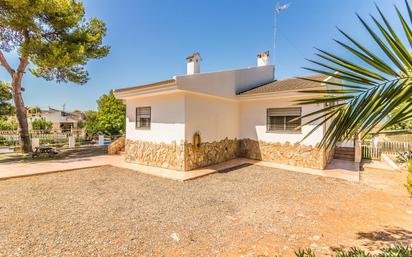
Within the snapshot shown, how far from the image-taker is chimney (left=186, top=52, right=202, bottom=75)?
9.84 m

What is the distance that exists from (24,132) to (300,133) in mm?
17373

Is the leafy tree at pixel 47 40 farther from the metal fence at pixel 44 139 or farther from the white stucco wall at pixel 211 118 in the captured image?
the white stucco wall at pixel 211 118

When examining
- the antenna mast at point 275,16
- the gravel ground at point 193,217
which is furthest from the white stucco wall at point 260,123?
the antenna mast at point 275,16

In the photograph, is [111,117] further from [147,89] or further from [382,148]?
[382,148]

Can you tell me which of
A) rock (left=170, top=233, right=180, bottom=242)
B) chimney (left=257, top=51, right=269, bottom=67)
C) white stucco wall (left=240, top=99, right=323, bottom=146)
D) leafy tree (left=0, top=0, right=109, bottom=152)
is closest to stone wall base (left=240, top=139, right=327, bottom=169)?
white stucco wall (left=240, top=99, right=323, bottom=146)

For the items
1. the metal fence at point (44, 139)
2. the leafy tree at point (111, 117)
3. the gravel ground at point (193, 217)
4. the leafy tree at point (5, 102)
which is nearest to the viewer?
the gravel ground at point (193, 217)

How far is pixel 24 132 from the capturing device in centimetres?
1381

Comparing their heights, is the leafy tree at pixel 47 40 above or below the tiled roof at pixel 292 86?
above

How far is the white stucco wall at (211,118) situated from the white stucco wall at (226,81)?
451 millimetres

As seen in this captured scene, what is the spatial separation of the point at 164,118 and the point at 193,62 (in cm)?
308

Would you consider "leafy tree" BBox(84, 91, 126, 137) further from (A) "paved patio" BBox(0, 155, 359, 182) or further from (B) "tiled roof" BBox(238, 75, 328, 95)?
(B) "tiled roof" BBox(238, 75, 328, 95)

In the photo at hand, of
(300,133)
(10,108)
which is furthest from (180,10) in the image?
(10,108)

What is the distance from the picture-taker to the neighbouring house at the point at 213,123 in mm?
8742

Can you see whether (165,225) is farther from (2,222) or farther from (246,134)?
(246,134)
